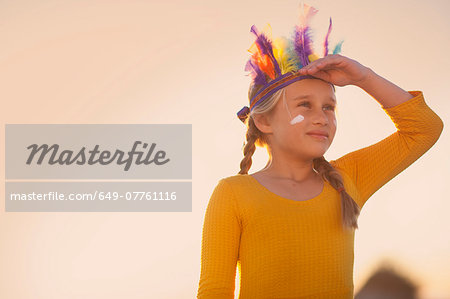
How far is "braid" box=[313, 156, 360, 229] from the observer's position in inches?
52.6

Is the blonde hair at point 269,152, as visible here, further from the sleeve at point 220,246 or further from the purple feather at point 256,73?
the sleeve at point 220,246

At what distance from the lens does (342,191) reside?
140 cm

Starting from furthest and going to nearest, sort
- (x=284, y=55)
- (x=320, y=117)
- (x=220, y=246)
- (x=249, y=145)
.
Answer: (x=249, y=145), (x=284, y=55), (x=320, y=117), (x=220, y=246)

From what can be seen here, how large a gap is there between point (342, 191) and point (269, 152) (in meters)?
0.27

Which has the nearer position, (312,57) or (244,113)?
(312,57)

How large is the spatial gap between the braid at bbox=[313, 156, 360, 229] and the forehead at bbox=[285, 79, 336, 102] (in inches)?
8.9

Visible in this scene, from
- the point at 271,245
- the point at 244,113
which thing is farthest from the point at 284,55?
the point at 271,245

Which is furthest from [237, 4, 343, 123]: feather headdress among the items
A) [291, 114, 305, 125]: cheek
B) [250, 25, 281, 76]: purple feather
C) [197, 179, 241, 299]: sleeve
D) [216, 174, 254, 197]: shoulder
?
[197, 179, 241, 299]: sleeve

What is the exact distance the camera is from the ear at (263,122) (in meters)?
1.48

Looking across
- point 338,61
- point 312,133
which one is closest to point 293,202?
point 312,133

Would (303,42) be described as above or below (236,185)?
above

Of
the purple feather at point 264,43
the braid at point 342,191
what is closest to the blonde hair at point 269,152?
the braid at point 342,191

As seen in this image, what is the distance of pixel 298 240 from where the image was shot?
4.24 ft

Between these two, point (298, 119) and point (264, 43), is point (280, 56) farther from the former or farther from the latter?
point (298, 119)
